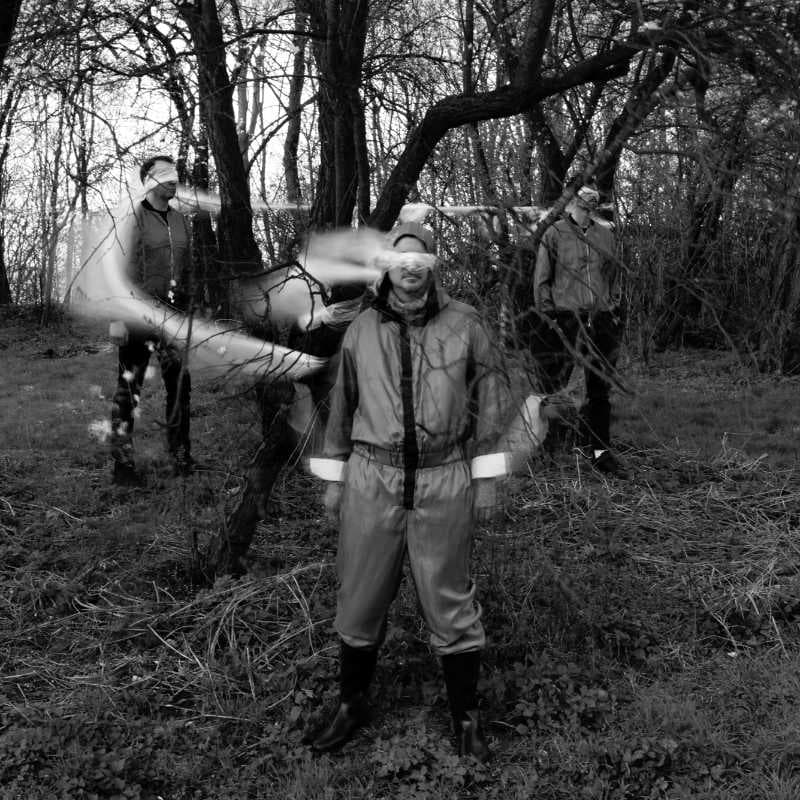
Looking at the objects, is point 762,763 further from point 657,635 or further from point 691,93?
point 691,93

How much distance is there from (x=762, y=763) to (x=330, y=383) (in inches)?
93.9

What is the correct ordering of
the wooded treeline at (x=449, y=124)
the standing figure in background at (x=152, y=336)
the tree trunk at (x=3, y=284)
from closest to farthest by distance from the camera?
the wooded treeline at (x=449, y=124) → the standing figure in background at (x=152, y=336) → the tree trunk at (x=3, y=284)

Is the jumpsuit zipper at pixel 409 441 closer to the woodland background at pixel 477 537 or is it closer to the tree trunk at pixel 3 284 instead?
the woodland background at pixel 477 537

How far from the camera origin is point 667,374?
11328 mm

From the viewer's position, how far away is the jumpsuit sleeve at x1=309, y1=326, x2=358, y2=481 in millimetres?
3074

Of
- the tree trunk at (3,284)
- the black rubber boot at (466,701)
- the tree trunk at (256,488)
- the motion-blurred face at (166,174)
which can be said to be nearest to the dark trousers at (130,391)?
the motion-blurred face at (166,174)

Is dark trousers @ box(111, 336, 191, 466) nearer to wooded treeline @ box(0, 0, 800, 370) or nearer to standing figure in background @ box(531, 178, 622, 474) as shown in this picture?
wooded treeline @ box(0, 0, 800, 370)

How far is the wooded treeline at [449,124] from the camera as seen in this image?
2.84 m

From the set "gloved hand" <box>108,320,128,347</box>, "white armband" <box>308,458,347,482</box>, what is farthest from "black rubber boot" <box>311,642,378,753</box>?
"gloved hand" <box>108,320,128,347</box>

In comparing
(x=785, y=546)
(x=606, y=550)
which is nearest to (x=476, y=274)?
(x=606, y=550)

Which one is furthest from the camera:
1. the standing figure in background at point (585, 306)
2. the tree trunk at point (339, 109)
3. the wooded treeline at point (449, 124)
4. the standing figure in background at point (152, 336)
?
the standing figure in background at point (585, 306)

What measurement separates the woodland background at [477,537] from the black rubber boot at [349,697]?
76mm

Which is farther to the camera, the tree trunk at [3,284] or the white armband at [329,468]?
the tree trunk at [3,284]

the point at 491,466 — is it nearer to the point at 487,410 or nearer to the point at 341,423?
the point at 487,410
